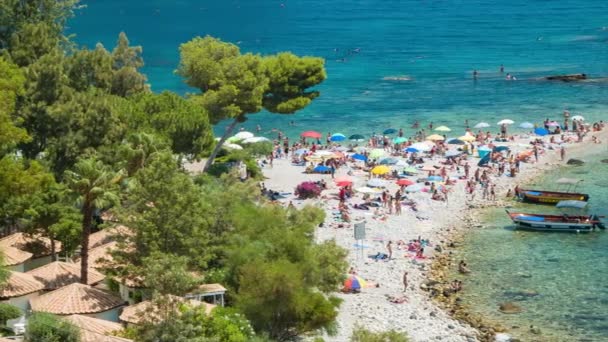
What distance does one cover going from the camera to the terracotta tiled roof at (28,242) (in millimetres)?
36031

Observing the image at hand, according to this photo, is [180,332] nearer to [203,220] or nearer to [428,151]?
[203,220]

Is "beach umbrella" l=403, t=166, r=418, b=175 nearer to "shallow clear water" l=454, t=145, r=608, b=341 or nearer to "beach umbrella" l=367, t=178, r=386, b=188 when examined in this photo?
"beach umbrella" l=367, t=178, r=386, b=188

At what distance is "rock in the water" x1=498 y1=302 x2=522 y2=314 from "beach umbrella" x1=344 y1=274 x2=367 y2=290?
578cm

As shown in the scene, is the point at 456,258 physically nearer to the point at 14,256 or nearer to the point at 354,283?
the point at 354,283

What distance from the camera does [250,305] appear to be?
100 ft

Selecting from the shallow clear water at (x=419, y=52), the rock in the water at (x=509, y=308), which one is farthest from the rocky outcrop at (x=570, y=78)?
the rock in the water at (x=509, y=308)

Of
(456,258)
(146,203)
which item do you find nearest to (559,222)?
(456,258)

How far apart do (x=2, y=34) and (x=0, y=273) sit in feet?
75.1

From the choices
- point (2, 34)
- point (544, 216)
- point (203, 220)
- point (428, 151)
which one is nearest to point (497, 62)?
point (428, 151)

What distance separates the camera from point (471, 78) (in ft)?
324

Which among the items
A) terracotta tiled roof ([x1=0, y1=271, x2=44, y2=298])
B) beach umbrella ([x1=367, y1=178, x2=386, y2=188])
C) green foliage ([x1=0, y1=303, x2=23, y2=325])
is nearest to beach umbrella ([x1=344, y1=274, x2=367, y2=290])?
terracotta tiled roof ([x1=0, y1=271, x2=44, y2=298])

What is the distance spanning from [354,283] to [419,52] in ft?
282

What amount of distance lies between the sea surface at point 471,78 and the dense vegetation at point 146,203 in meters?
10.0

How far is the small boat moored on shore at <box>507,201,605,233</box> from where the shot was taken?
1876 inches
